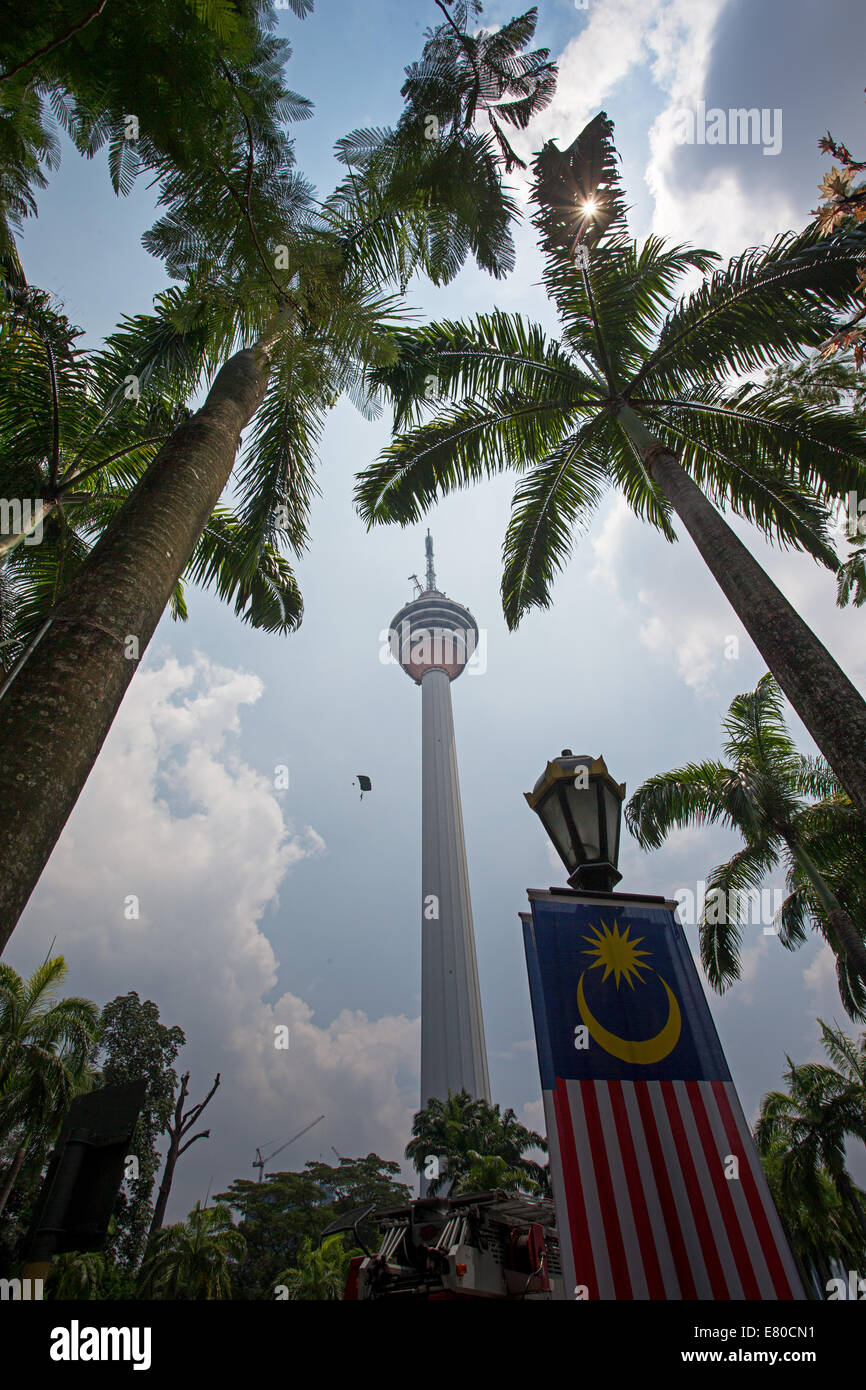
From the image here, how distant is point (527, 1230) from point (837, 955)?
10.8 metres

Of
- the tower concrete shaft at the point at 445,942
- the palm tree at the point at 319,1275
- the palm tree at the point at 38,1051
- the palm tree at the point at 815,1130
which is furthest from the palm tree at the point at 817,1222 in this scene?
the tower concrete shaft at the point at 445,942

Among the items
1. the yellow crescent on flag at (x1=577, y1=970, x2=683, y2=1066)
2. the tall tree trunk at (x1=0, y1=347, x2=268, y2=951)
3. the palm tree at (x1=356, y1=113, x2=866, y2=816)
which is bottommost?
the yellow crescent on flag at (x1=577, y1=970, x2=683, y2=1066)

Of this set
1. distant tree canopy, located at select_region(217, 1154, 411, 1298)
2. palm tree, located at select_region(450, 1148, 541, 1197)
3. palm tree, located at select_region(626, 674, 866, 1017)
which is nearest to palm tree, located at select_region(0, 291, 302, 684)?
palm tree, located at select_region(626, 674, 866, 1017)

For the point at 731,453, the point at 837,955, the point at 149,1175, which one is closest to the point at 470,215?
the point at 731,453

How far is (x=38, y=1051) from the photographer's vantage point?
55.6 ft

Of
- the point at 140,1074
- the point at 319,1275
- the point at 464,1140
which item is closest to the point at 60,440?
the point at 319,1275

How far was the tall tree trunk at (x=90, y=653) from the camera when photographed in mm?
2223

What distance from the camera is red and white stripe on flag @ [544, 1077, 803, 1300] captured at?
2.70 meters

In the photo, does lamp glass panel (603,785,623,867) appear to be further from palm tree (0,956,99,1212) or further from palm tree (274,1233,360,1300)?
palm tree (274,1233,360,1300)

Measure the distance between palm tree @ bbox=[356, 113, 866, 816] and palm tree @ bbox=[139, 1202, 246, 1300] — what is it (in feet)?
69.9

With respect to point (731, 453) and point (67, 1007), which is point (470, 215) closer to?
point (731, 453)

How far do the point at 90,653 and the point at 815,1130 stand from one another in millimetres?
22687

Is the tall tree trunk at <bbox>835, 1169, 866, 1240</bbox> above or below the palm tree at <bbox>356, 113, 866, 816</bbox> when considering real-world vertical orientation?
below

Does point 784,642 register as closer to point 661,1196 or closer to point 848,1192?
point 661,1196
